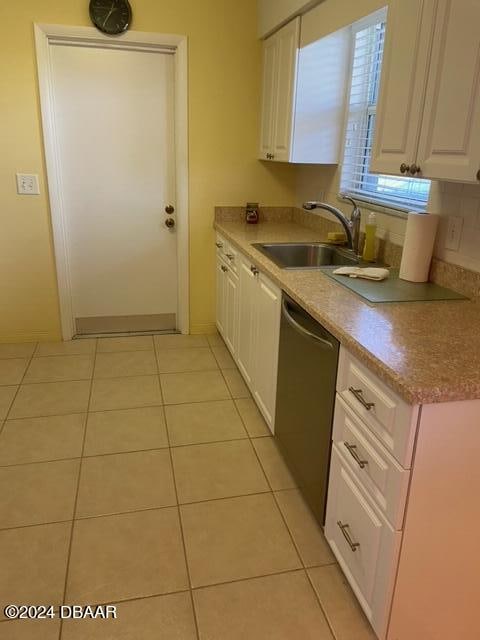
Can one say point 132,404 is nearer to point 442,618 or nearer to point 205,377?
point 205,377

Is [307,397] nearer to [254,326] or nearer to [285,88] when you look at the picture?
[254,326]

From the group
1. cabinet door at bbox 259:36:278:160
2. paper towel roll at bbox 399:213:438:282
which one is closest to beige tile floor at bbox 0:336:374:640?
paper towel roll at bbox 399:213:438:282

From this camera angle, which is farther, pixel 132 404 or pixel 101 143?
pixel 101 143

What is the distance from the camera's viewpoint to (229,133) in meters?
3.54

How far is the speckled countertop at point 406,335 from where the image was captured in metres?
1.21

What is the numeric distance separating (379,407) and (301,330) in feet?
2.00

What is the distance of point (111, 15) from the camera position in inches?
123

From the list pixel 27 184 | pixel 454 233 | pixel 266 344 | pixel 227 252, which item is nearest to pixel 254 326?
pixel 266 344

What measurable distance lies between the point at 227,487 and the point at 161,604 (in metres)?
0.62

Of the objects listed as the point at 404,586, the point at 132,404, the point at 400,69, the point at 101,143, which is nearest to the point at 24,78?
the point at 101,143

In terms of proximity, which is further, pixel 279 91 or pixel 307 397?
pixel 279 91

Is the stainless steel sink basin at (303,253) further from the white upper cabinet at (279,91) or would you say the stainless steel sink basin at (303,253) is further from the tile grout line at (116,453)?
the tile grout line at (116,453)

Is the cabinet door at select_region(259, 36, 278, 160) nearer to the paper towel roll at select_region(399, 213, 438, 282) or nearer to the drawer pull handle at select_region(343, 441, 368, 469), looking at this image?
the paper towel roll at select_region(399, 213, 438, 282)

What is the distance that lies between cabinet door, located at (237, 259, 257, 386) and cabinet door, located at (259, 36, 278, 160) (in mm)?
1031
